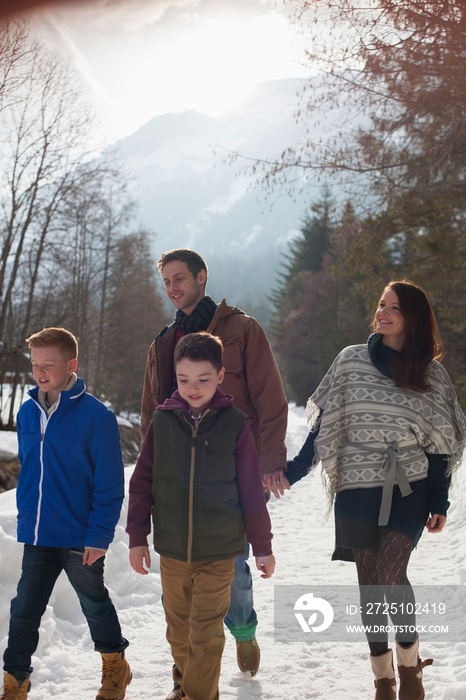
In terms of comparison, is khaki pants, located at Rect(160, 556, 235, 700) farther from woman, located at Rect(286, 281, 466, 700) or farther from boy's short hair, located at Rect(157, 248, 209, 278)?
boy's short hair, located at Rect(157, 248, 209, 278)

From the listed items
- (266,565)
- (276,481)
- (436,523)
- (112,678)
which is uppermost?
(276,481)

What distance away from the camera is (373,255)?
417 inches

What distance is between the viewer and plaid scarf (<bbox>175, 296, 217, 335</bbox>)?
3492 millimetres

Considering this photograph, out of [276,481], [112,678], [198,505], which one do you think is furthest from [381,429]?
[112,678]

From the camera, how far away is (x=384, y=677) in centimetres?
292

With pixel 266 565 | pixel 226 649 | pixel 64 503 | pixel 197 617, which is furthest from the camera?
pixel 226 649

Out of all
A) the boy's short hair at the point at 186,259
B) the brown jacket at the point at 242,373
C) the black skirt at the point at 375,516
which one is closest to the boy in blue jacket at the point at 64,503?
→ the brown jacket at the point at 242,373

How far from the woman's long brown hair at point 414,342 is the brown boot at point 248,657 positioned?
171 centimetres

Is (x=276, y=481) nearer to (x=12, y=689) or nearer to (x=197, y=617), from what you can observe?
(x=197, y=617)

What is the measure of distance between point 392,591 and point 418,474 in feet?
1.90

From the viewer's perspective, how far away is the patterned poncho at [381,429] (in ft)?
10.1

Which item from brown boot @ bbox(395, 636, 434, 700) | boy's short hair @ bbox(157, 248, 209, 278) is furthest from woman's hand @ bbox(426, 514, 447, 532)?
boy's short hair @ bbox(157, 248, 209, 278)

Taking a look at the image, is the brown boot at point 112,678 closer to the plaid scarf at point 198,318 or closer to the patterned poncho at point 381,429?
the patterned poncho at point 381,429

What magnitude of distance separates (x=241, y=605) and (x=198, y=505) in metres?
0.95
